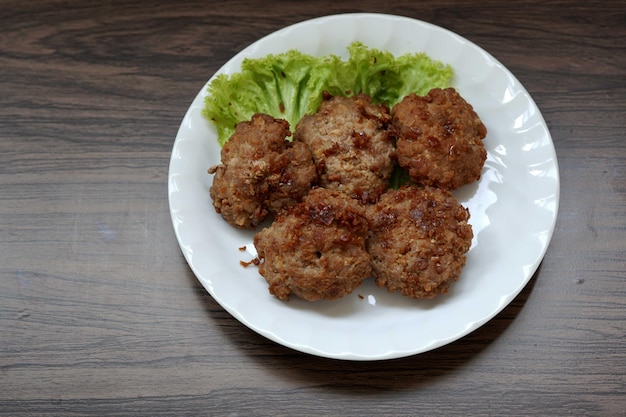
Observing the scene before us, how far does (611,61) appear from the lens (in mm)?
4316

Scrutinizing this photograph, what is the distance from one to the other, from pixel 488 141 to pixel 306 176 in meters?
1.17

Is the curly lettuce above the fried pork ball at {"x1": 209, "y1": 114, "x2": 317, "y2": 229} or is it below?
above

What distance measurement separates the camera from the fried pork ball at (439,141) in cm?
352

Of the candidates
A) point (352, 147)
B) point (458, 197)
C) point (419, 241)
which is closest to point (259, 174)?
point (352, 147)

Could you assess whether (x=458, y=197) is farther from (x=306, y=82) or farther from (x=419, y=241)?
(x=306, y=82)

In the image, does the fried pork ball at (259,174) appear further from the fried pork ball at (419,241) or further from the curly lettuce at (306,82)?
the fried pork ball at (419,241)

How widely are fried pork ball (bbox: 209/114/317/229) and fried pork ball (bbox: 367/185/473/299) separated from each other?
47 centimetres

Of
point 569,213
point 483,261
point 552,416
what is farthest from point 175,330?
point 569,213

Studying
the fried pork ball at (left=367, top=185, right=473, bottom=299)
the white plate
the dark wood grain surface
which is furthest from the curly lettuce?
the fried pork ball at (left=367, top=185, right=473, bottom=299)

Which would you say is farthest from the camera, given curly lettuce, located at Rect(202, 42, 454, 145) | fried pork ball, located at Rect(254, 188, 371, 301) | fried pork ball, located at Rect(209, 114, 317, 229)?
curly lettuce, located at Rect(202, 42, 454, 145)

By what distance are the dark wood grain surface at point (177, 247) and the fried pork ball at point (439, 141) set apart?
2.64 ft

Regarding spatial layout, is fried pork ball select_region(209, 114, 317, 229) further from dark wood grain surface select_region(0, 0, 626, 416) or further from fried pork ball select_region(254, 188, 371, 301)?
dark wood grain surface select_region(0, 0, 626, 416)

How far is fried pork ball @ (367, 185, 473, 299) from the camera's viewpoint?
3.32 metres

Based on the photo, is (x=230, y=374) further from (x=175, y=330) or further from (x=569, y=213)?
(x=569, y=213)
